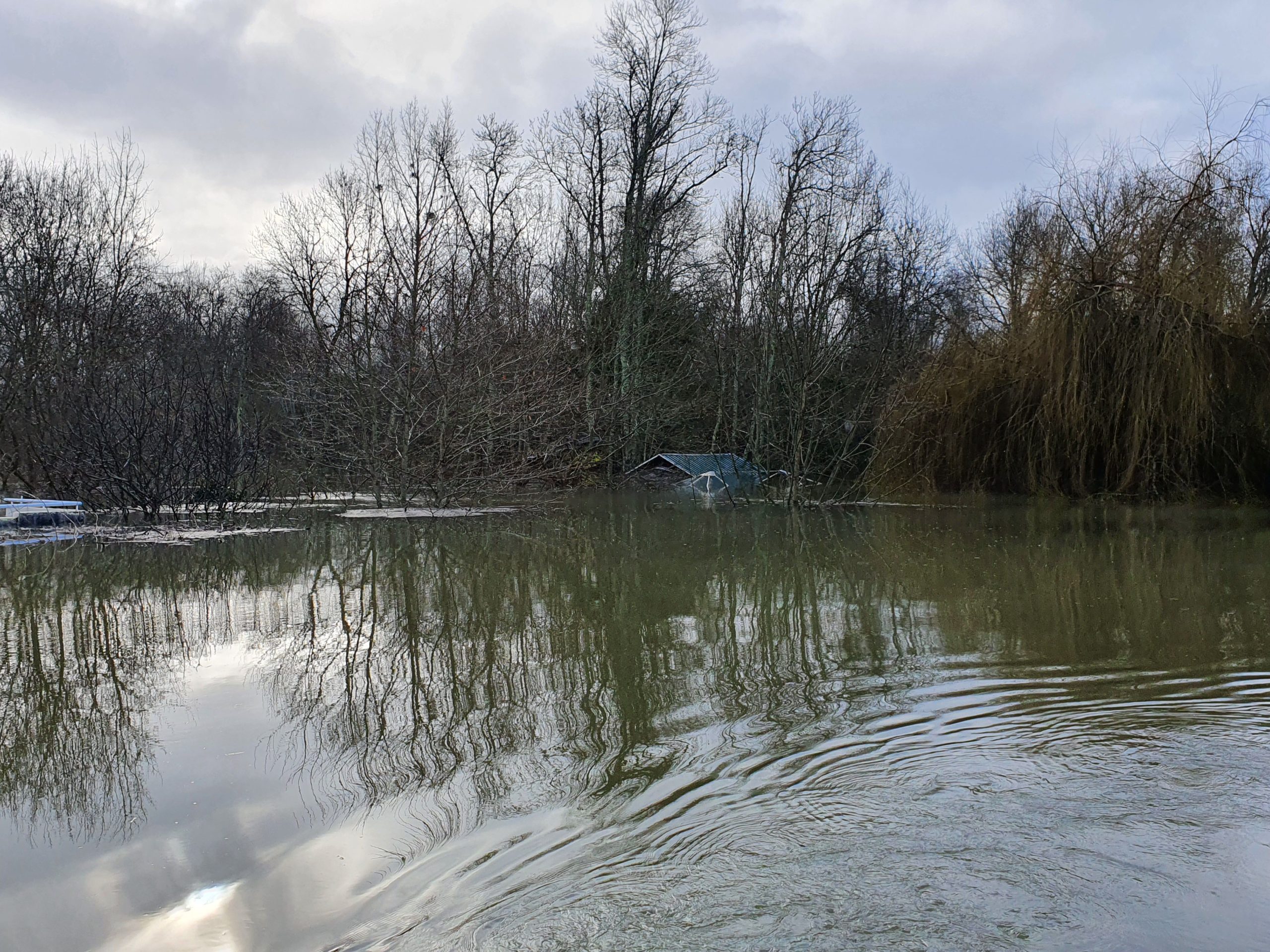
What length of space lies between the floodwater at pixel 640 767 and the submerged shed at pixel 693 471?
53.6 feet

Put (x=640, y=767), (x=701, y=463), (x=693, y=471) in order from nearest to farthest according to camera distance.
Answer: (x=640, y=767) < (x=693, y=471) < (x=701, y=463)

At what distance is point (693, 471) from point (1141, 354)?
491 inches

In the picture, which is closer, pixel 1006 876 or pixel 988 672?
pixel 1006 876

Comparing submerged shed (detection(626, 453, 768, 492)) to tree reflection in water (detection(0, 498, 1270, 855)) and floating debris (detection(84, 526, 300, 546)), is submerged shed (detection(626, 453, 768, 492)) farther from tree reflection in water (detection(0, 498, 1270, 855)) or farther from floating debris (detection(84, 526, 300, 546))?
tree reflection in water (detection(0, 498, 1270, 855))

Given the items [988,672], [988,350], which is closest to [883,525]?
[988,350]

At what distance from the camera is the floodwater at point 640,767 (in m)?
2.78

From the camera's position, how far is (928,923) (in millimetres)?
2670

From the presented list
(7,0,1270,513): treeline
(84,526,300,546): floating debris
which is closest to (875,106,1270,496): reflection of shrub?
(7,0,1270,513): treeline

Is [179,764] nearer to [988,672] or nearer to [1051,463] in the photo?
[988,672]

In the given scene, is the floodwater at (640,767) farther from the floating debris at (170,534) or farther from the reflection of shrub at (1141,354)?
the reflection of shrub at (1141,354)

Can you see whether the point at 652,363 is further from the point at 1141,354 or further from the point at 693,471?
the point at 1141,354

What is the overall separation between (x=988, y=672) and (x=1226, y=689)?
1.13 m

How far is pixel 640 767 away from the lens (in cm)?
400

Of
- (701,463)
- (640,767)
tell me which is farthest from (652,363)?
(640,767)
